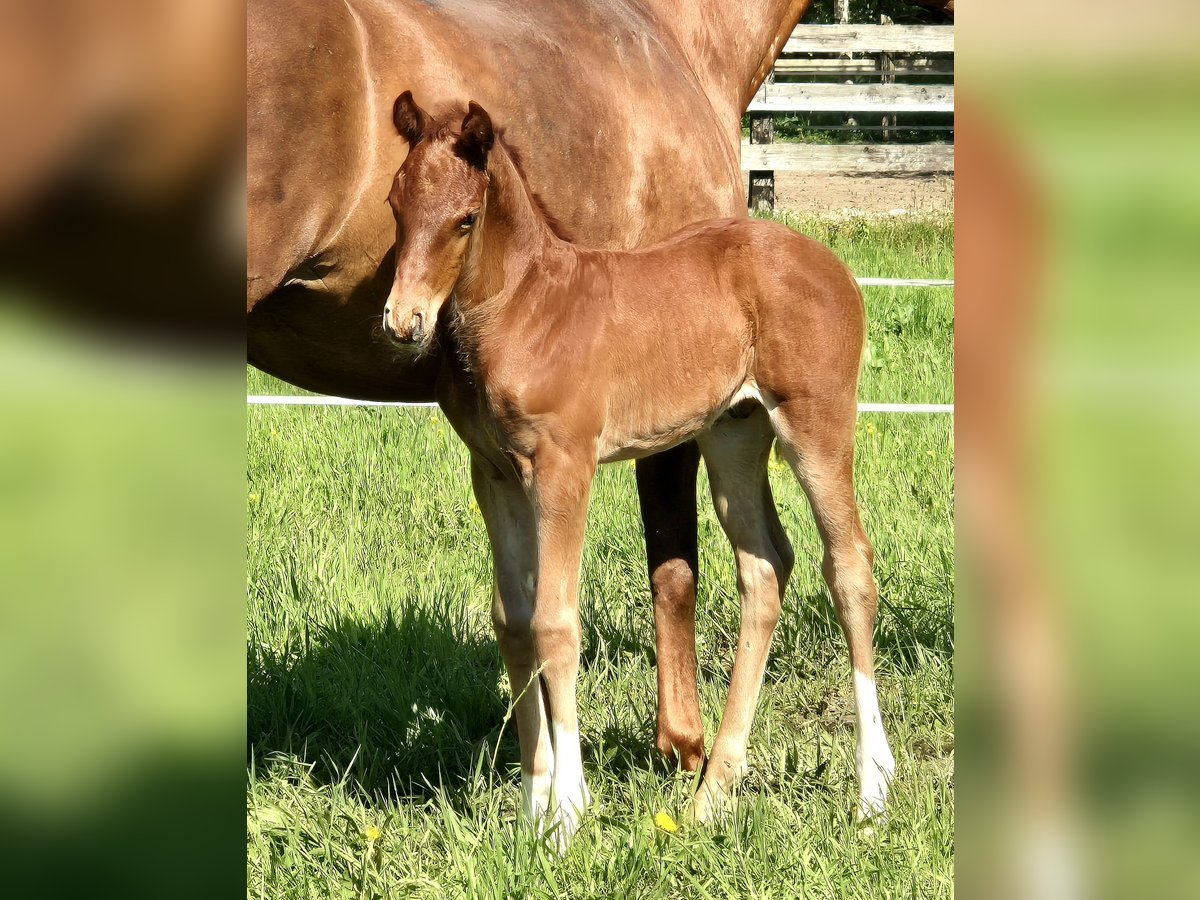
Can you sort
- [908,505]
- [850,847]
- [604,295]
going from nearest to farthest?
[850,847]
[604,295]
[908,505]

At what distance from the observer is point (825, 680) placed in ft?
13.3

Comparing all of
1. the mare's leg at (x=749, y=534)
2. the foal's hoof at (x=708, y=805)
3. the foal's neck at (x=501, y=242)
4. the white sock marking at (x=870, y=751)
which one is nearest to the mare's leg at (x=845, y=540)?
the white sock marking at (x=870, y=751)

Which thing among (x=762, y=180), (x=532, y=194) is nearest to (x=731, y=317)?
(x=532, y=194)

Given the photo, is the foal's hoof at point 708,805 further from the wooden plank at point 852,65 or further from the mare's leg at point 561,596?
the wooden plank at point 852,65

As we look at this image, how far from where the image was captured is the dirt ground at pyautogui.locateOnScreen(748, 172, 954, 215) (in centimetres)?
1521

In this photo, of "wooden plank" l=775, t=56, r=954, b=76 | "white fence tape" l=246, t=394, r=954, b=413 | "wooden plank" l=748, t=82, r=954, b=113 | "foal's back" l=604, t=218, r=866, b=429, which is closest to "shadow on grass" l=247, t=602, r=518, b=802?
"foal's back" l=604, t=218, r=866, b=429

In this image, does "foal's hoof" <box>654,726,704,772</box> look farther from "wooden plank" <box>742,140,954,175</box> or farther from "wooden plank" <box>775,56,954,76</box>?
"wooden plank" <box>775,56,954,76</box>

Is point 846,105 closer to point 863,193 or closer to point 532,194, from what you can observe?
point 863,193

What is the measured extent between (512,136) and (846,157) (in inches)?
451
